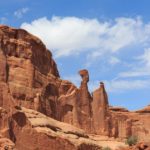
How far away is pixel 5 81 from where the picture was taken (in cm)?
6594

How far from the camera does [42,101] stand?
71000 millimetres

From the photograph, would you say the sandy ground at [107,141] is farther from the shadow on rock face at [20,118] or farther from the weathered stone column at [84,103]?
the shadow on rock face at [20,118]

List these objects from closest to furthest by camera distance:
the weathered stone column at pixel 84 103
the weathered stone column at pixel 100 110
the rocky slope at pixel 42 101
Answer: the rocky slope at pixel 42 101 → the weathered stone column at pixel 84 103 → the weathered stone column at pixel 100 110

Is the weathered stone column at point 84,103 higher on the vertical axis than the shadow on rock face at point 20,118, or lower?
higher

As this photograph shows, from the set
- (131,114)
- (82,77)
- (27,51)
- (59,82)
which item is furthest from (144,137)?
(27,51)

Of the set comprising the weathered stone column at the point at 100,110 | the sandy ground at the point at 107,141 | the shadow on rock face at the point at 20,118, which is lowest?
A: the shadow on rock face at the point at 20,118

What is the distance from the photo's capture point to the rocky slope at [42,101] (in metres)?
52.7

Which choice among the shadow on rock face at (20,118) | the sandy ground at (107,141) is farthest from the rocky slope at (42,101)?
the sandy ground at (107,141)

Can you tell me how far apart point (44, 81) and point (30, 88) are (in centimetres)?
496

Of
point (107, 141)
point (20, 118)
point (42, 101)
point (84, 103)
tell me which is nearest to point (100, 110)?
point (84, 103)

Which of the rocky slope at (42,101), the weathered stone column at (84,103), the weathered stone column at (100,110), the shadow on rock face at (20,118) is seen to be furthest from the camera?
the weathered stone column at (100,110)

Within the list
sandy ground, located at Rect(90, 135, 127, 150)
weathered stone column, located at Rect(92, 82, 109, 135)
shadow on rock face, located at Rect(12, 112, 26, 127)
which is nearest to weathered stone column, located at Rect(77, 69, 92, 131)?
weathered stone column, located at Rect(92, 82, 109, 135)

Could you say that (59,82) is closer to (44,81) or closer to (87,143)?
(44,81)

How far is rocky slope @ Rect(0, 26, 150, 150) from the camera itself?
5267cm
